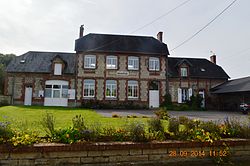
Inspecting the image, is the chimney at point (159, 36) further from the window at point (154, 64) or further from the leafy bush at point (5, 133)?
the leafy bush at point (5, 133)

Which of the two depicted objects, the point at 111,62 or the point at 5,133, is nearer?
the point at 5,133

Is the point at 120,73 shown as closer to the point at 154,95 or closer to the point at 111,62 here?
the point at 111,62

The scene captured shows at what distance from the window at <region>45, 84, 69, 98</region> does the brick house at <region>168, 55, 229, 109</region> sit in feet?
37.3

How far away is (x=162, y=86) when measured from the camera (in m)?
23.0

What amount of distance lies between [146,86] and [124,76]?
2.60m

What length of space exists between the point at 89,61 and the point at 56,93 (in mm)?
4760

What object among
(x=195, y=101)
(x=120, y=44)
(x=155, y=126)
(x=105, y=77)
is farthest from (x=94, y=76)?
(x=155, y=126)

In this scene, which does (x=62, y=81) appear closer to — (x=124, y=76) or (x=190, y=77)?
(x=124, y=76)

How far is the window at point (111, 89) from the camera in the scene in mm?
22141

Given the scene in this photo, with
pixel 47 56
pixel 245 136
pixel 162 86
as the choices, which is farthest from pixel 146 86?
pixel 245 136

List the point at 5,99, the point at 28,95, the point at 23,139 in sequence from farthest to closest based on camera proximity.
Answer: the point at 28,95 < the point at 5,99 < the point at 23,139

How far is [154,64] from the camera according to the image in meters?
23.2

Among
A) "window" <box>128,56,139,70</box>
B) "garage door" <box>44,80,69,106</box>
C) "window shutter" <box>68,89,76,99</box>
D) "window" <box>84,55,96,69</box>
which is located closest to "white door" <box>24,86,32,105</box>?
"garage door" <box>44,80,69,106</box>

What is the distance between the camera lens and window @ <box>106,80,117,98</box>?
72.6 feet
